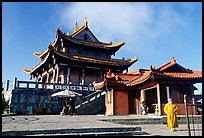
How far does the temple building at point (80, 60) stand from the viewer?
2384 cm

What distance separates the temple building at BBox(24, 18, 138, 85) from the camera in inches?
939

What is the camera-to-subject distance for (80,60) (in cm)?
2391

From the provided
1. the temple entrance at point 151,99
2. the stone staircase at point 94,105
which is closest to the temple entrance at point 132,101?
the temple entrance at point 151,99

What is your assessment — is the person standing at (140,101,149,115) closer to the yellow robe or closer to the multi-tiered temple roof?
the yellow robe

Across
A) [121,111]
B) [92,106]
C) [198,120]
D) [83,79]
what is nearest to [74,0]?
[198,120]

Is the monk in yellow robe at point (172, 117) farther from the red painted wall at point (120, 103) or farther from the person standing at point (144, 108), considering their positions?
the red painted wall at point (120, 103)

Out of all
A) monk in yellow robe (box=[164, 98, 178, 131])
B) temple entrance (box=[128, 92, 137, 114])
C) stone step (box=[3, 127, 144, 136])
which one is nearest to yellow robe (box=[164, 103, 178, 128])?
monk in yellow robe (box=[164, 98, 178, 131])

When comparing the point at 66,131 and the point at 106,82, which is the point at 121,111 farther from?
the point at 66,131

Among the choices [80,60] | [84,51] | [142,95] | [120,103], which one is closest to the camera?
[142,95]

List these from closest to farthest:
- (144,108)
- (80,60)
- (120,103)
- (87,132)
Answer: (87,132)
(144,108)
(120,103)
(80,60)

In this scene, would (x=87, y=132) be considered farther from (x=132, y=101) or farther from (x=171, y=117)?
(x=132, y=101)

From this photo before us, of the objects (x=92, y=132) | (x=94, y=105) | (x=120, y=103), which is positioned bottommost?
(x=92, y=132)

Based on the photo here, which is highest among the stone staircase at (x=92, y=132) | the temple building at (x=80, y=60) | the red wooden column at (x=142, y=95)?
the temple building at (x=80, y=60)

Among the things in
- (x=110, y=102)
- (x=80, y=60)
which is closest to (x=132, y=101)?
(x=110, y=102)
